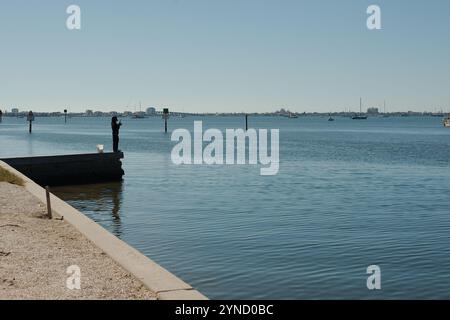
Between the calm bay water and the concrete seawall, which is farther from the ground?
the concrete seawall

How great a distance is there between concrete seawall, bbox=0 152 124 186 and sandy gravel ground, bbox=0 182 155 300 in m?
15.3

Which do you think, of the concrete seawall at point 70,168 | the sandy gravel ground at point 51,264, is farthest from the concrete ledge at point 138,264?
the concrete seawall at point 70,168

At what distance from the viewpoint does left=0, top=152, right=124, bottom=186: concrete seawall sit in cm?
2958

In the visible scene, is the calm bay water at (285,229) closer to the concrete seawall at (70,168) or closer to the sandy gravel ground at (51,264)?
the concrete seawall at (70,168)

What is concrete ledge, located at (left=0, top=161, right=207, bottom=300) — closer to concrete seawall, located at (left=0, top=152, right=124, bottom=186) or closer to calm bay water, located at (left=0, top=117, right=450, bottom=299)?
calm bay water, located at (left=0, top=117, right=450, bottom=299)

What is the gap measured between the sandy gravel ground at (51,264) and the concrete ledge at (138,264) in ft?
0.39

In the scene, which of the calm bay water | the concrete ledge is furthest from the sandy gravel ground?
the calm bay water

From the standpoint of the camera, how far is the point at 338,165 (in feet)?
157

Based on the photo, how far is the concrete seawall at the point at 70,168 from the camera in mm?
29578

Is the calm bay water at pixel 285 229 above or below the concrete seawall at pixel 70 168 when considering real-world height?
below

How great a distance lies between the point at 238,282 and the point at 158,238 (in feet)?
16.6

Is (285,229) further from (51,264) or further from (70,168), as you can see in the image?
(70,168)

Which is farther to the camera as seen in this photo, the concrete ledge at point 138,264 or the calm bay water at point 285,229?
the calm bay water at point 285,229

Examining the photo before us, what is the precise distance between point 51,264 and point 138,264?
158 centimetres
